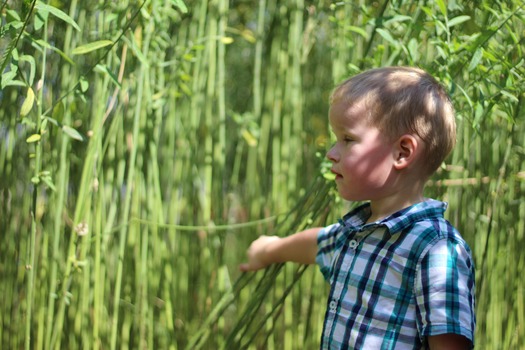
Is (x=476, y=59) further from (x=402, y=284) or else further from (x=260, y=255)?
(x=260, y=255)

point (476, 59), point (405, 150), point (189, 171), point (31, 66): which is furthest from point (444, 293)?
point (189, 171)

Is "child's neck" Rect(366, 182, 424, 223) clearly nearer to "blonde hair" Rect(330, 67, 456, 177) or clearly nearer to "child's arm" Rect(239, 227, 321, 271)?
"blonde hair" Rect(330, 67, 456, 177)

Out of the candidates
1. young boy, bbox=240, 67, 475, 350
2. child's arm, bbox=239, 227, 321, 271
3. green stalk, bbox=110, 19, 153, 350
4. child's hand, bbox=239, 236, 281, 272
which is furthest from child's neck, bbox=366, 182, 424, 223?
green stalk, bbox=110, 19, 153, 350

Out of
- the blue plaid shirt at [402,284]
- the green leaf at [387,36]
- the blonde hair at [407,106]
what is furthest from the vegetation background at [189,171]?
the blue plaid shirt at [402,284]

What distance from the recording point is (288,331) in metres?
1.44

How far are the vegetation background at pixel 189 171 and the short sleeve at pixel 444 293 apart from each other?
0.80 feet

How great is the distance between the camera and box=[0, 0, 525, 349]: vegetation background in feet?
3.85

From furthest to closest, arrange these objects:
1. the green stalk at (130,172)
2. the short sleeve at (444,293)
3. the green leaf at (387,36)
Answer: the green stalk at (130,172), the green leaf at (387,36), the short sleeve at (444,293)

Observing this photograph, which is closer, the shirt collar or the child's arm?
the shirt collar

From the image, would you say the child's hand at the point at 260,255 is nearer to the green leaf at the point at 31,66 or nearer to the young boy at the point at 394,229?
the young boy at the point at 394,229

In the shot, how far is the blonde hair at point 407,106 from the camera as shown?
3.10 ft

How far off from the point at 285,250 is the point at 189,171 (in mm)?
378

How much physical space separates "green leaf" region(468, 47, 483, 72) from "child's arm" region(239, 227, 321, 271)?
290 mm

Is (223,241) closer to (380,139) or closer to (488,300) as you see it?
(488,300)
